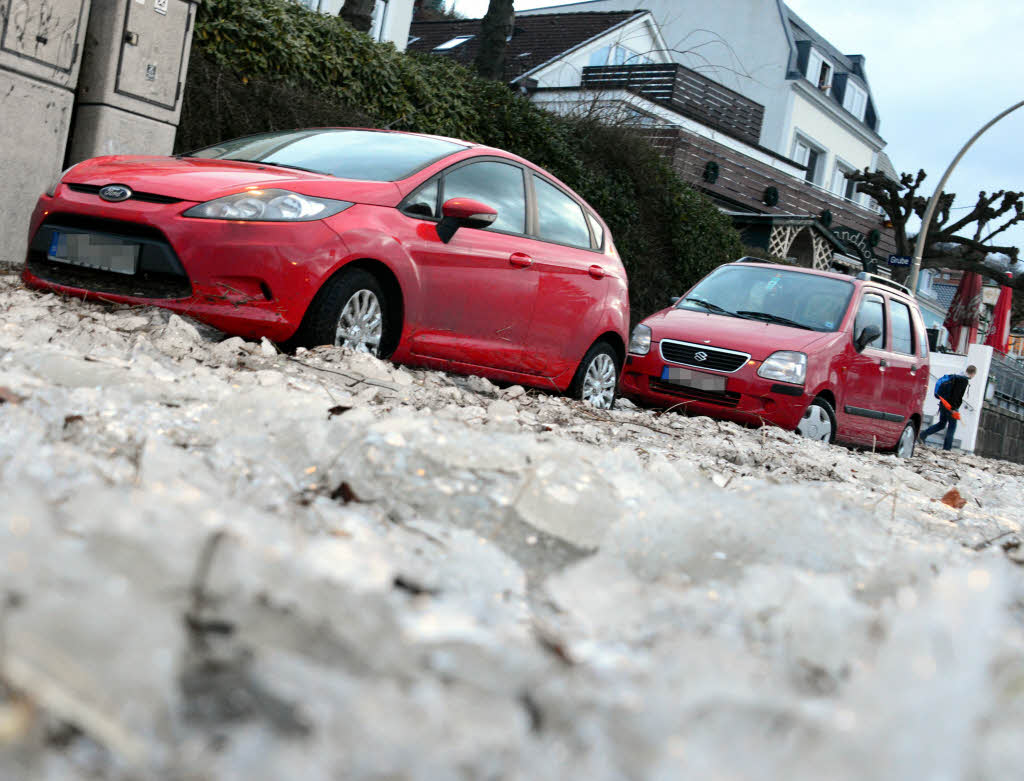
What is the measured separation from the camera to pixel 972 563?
288cm

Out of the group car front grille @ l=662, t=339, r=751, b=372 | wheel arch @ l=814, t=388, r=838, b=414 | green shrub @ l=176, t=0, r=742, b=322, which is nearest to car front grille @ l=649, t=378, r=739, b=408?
car front grille @ l=662, t=339, r=751, b=372

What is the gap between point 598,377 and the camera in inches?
314

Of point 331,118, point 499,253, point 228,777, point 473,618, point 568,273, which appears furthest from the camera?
point 331,118

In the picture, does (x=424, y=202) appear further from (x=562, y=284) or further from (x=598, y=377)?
(x=598, y=377)

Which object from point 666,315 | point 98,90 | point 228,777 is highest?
point 98,90

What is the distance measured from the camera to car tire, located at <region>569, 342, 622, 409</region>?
771cm

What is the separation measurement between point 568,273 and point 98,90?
4.27 m

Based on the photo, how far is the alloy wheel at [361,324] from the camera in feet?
18.6

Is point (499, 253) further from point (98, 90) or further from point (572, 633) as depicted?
point (572, 633)

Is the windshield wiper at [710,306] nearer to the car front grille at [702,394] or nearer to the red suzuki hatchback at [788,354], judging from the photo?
the red suzuki hatchback at [788,354]

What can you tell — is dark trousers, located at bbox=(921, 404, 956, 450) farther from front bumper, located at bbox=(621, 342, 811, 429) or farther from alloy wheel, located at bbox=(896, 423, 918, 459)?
front bumper, located at bbox=(621, 342, 811, 429)

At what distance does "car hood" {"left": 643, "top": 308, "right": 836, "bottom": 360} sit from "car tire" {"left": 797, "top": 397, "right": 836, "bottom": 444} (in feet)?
1.65

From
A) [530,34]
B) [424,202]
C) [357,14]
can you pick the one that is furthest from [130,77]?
[530,34]

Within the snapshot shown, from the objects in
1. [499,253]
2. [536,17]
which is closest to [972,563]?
[499,253]
